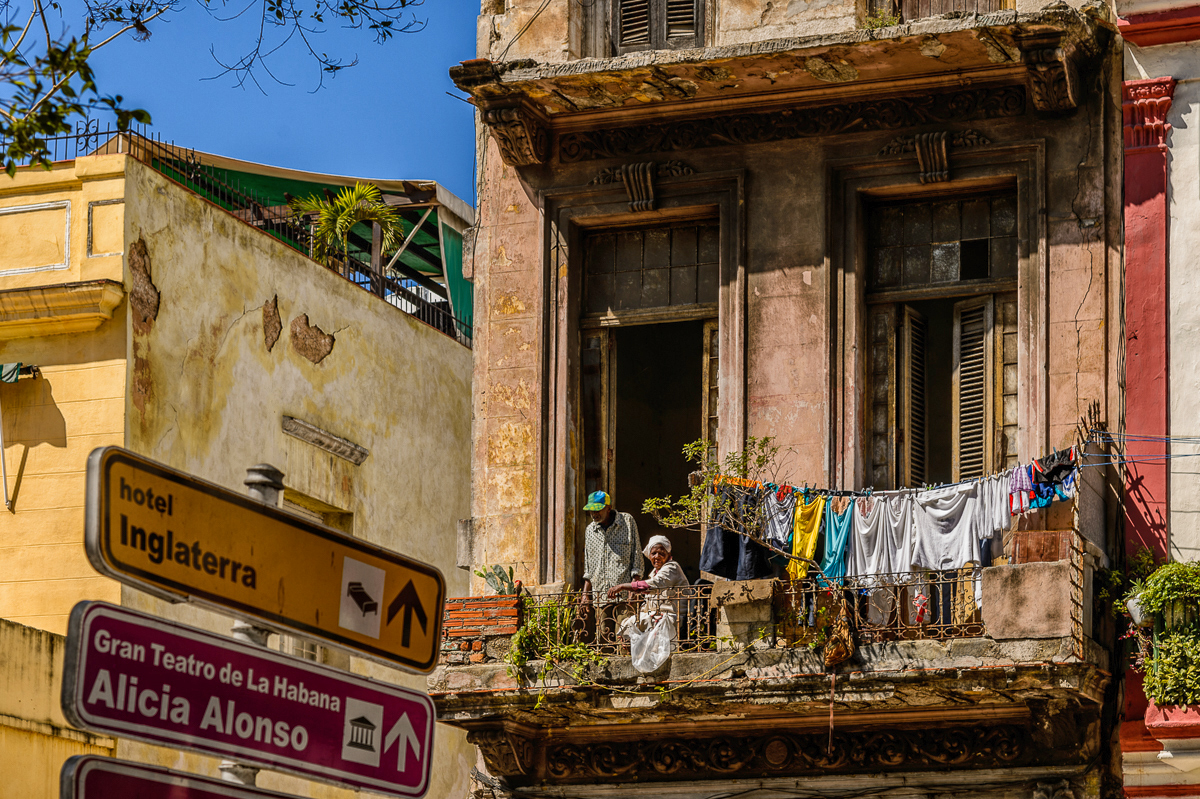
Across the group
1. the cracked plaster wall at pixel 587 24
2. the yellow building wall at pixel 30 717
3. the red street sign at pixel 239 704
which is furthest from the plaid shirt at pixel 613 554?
the red street sign at pixel 239 704

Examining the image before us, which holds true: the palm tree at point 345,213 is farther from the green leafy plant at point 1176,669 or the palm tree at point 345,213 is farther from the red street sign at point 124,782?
the red street sign at point 124,782

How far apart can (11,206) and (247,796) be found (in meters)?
12.3

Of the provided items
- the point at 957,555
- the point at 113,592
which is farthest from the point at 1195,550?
the point at 113,592

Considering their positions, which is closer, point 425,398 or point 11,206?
point 11,206

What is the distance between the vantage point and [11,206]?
1587 cm

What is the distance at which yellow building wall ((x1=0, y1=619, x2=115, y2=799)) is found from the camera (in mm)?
13500

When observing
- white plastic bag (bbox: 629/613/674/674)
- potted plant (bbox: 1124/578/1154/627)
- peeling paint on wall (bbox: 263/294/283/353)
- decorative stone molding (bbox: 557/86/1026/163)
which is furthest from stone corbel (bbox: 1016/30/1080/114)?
peeling paint on wall (bbox: 263/294/283/353)

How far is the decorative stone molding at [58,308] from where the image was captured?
15.2 m

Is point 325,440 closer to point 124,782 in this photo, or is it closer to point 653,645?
point 653,645

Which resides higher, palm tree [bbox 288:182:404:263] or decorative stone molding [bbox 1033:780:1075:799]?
palm tree [bbox 288:182:404:263]

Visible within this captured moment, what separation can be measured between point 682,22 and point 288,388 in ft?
18.6

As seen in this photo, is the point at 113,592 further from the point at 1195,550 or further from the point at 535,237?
the point at 1195,550

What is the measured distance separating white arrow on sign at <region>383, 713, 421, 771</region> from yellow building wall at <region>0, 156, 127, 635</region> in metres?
10.2

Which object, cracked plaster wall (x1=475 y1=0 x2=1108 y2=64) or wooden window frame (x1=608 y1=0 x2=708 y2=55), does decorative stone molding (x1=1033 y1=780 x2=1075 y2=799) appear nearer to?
cracked plaster wall (x1=475 y1=0 x2=1108 y2=64)
